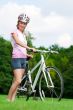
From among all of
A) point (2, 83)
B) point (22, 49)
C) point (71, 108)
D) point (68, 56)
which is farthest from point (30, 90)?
point (68, 56)

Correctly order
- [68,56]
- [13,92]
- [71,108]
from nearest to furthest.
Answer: [71,108] → [13,92] → [68,56]

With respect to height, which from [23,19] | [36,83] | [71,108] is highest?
[23,19]

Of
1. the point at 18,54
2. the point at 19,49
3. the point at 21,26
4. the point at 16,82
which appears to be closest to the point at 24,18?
the point at 21,26

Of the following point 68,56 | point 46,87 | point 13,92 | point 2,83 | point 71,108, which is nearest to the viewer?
point 71,108

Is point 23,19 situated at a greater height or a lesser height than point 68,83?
lesser

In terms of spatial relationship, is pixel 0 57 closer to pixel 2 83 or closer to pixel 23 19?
pixel 2 83

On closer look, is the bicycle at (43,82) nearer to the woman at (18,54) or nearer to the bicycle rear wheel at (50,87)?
the bicycle rear wheel at (50,87)

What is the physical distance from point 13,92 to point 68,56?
10032cm

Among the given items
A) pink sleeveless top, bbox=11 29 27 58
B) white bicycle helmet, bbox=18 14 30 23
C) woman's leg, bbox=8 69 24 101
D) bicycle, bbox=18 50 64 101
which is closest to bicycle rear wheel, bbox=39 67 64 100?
bicycle, bbox=18 50 64 101

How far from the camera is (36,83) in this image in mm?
13086

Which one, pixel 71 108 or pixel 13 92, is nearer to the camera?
pixel 71 108

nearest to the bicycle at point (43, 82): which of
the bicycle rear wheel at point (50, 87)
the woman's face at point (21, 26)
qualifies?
the bicycle rear wheel at point (50, 87)

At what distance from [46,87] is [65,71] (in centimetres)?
9343

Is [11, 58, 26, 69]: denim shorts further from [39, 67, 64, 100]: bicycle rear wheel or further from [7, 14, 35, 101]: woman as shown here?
[39, 67, 64, 100]: bicycle rear wheel
